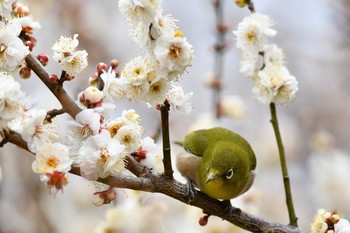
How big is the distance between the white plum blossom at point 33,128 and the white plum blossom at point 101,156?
10 centimetres

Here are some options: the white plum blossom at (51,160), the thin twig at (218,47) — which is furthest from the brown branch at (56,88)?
the thin twig at (218,47)

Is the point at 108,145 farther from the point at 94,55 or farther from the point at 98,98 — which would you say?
the point at 94,55

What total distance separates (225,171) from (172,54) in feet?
2.90

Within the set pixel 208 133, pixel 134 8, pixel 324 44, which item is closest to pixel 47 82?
pixel 134 8

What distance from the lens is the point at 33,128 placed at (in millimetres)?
1424

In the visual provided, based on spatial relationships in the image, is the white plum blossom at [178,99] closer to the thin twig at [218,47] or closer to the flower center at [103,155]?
the flower center at [103,155]

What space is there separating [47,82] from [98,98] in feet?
0.46

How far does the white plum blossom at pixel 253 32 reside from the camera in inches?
84.7

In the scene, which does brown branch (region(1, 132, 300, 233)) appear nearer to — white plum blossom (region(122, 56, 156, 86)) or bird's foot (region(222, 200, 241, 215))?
bird's foot (region(222, 200, 241, 215))

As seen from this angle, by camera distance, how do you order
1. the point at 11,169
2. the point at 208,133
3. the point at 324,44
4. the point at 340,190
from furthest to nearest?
the point at 324,44
the point at 340,190
the point at 11,169
the point at 208,133

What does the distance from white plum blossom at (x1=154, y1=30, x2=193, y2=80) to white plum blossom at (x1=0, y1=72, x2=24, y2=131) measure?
1.11ft

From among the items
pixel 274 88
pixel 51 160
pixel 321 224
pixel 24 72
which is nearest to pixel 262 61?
pixel 274 88

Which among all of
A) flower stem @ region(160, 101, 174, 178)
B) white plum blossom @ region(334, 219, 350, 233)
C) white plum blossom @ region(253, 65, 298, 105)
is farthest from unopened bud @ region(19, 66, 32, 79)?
white plum blossom @ region(334, 219, 350, 233)

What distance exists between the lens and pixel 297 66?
628cm
